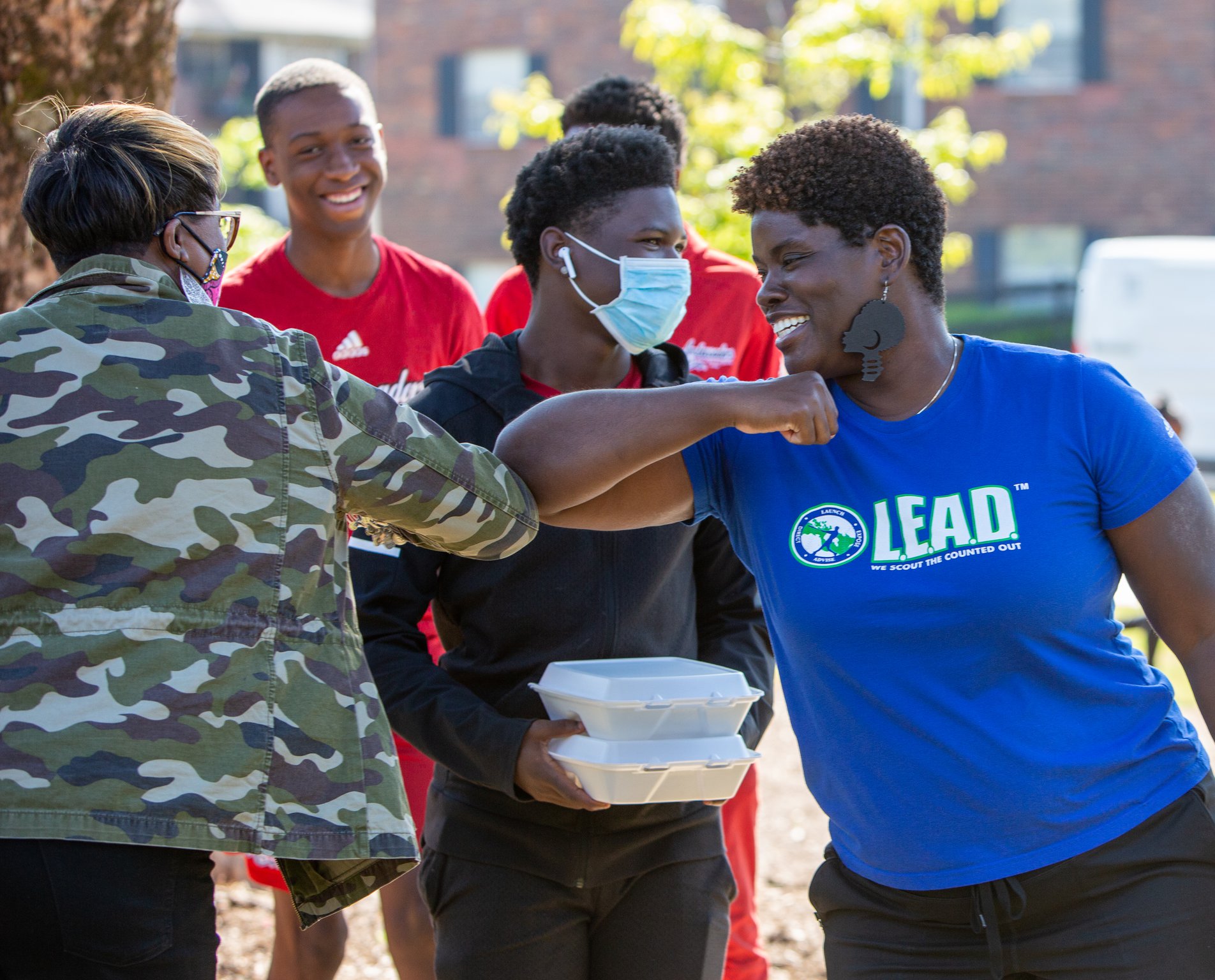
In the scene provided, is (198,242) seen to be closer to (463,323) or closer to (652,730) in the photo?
(652,730)

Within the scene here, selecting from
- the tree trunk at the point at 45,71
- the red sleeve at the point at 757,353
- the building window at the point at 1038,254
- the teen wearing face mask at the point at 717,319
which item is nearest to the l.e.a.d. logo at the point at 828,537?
the teen wearing face mask at the point at 717,319

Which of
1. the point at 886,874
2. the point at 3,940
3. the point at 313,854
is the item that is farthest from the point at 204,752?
the point at 886,874

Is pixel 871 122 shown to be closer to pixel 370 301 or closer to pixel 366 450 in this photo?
pixel 366 450

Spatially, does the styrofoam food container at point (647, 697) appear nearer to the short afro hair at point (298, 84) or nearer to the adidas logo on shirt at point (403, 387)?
the adidas logo on shirt at point (403, 387)

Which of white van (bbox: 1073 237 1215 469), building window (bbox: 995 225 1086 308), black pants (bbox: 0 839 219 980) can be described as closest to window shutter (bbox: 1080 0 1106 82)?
building window (bbox: 995 225 1086 308)

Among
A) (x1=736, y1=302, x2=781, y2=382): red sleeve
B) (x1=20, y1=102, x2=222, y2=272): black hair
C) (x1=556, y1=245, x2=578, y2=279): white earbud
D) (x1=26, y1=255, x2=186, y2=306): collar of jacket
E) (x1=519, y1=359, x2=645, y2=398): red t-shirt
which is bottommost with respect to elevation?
(x1=736, y1=302, x2=781, y2=382): red sleeve

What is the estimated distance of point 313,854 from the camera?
2246 millimetres

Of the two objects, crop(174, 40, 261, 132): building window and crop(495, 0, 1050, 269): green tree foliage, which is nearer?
crop(495, 0, 1050, 269): green tree foliage

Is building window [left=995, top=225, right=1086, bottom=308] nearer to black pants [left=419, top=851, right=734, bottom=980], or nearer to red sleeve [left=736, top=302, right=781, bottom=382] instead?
red sleeve [left=736, top=302, right=781, bottom=382]

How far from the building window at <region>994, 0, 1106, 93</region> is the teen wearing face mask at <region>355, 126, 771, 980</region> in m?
18.8

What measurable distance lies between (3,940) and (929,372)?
6.05 ft

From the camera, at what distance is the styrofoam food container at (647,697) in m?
2.66

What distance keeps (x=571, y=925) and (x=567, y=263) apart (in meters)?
1.50

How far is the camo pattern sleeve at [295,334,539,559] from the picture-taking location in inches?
92.4
